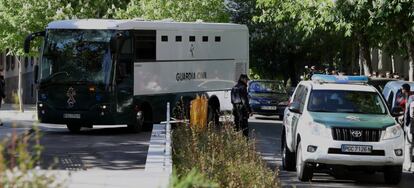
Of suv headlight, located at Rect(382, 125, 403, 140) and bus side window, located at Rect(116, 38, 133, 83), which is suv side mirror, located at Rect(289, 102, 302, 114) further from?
bus side window, located at Rect(116, 38, 133, 83)

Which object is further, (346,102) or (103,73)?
(103,73)

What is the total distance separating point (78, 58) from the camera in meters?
24.5

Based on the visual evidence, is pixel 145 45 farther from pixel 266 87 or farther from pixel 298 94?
pixel 266 87

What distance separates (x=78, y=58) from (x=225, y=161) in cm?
1404

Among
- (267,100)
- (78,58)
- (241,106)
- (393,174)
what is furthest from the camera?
(267,100)

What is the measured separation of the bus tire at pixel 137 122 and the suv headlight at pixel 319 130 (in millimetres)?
10919

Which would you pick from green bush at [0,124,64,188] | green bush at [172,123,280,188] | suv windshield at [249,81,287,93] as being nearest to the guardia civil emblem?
green bush at [172,123,280,188]

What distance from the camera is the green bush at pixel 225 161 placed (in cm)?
968

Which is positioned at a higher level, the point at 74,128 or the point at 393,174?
the point at 393,174

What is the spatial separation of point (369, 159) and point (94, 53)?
38.4 ft

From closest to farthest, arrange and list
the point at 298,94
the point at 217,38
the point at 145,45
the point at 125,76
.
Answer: the point at 298,94 → the point at 125,76 → the point at 145,45 → the point at 217,38

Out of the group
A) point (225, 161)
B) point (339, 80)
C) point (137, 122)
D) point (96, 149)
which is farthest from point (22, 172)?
point (137, 122)

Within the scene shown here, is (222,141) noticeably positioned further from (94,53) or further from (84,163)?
(94,53)

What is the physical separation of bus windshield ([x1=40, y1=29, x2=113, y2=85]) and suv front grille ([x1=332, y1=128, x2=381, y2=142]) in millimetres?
10862
